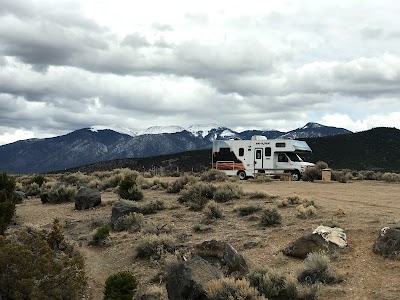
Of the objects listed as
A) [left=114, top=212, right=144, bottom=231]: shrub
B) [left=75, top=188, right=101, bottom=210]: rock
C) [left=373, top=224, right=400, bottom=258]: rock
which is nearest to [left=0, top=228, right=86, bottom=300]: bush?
[left=114, top=212, right=144, bottom=231]: shrub

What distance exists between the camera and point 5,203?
682 inches

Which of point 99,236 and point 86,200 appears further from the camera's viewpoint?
point 86,200

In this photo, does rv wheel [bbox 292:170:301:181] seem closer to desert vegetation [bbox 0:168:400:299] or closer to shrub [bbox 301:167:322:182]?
shrub [bbox 301:167:322:182]

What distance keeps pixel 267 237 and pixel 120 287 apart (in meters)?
5.21

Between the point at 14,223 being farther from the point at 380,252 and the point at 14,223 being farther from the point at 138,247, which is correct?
the point at 380,252

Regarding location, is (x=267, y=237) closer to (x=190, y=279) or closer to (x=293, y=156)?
(x=190, y=279)

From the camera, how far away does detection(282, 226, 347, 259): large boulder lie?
37.8 ft

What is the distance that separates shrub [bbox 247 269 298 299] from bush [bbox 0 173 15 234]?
31.8 ft

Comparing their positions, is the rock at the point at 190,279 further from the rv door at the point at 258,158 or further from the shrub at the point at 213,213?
the rv door at the point at 258,158

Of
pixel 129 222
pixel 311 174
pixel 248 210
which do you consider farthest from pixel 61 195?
pixel 311 174

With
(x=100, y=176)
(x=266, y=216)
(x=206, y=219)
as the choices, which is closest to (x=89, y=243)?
(x=206, y=219)

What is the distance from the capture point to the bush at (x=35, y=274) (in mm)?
8699

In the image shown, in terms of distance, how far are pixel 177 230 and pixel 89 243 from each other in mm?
3026

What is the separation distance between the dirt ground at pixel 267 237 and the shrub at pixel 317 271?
239mm
